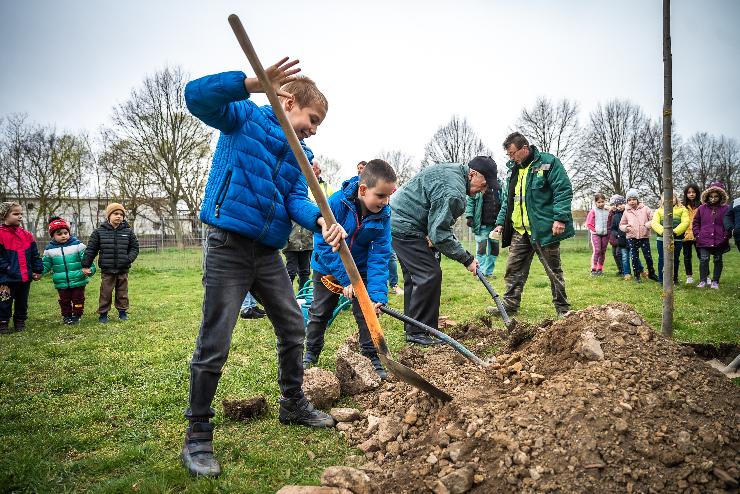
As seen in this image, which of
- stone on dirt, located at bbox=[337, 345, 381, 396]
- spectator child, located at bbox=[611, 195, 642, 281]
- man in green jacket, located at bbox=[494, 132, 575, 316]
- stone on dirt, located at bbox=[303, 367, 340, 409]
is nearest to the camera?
stone on dirt, located at bbox=[303, 367, 340, 409]

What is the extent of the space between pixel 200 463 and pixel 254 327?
12.7 feet

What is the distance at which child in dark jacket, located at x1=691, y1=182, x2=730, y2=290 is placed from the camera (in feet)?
27.8

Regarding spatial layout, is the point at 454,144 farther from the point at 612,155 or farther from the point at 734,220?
the point at 734,220

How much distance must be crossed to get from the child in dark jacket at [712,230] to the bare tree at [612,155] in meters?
24.4

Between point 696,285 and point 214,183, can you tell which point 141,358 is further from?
point 696,285

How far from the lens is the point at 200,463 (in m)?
2.39

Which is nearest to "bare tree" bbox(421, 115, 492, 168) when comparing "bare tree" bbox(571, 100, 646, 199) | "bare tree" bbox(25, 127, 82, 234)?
"bare tree" bbox(571, 100, 646, 199)

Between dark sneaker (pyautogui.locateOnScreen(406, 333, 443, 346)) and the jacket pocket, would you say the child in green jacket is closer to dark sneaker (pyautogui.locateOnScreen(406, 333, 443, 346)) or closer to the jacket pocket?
dark sneaker (pyautogui.locateOnScreen(406, 333, 443, 346))

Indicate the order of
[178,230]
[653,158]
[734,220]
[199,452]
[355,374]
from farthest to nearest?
[653,158] < [178,230] < [734,220] < [355,374] < [199,452]

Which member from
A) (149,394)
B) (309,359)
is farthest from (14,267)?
(309,359)

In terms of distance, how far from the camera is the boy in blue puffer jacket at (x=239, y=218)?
243 cm

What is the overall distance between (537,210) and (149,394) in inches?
201

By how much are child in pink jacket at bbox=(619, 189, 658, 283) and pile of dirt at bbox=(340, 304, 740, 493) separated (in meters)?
7.73

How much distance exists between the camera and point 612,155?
3581cm
